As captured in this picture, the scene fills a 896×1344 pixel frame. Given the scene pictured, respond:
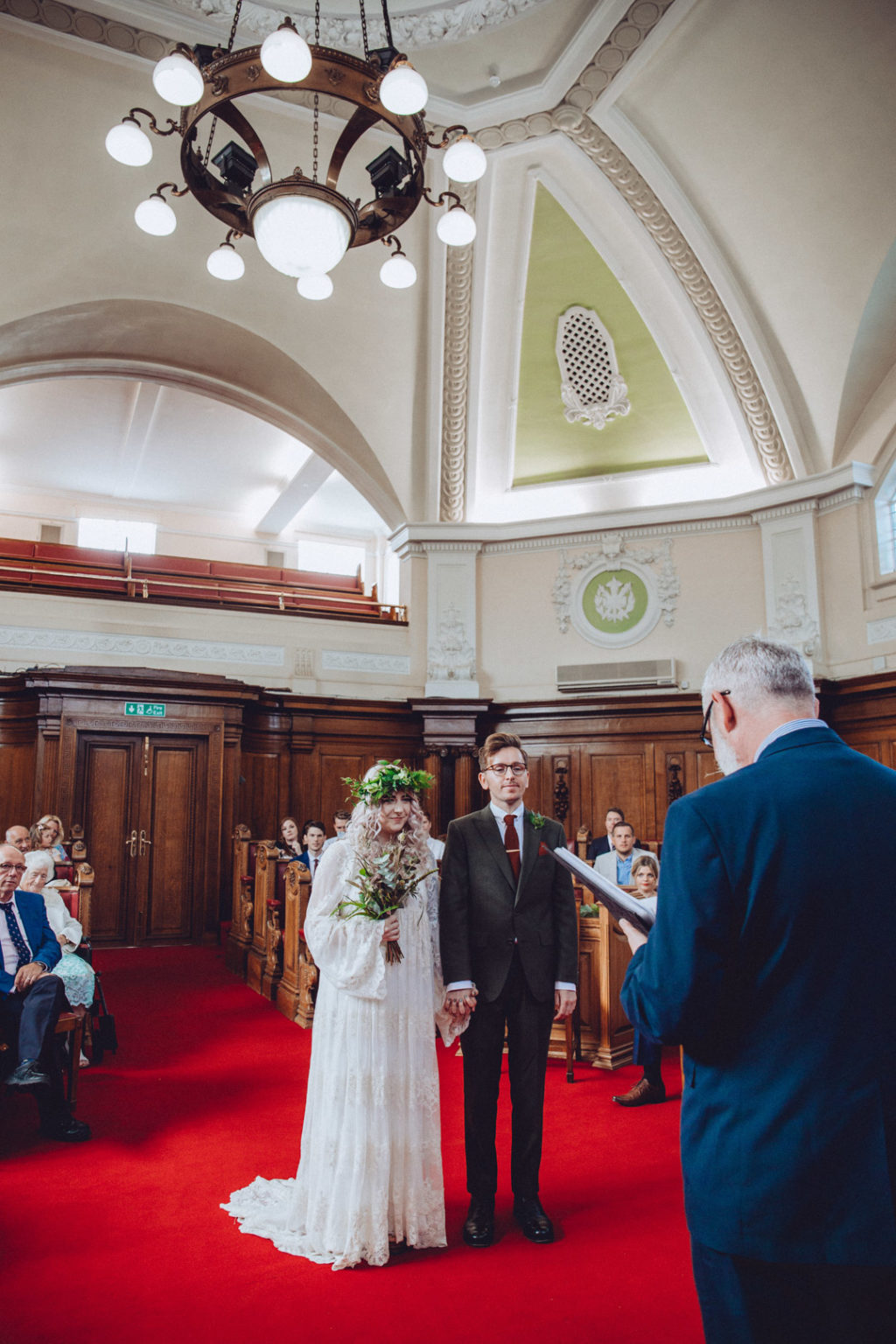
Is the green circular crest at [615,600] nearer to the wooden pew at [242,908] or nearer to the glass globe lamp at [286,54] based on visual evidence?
the wooden pew at [242,908]

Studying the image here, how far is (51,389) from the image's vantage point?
42.7ft

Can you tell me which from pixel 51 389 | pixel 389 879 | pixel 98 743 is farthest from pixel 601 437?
pixel 389 879

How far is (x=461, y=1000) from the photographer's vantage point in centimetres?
314

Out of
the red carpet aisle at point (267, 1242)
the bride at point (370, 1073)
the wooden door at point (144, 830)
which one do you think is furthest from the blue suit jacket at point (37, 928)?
the wooden door at point (144, 830)

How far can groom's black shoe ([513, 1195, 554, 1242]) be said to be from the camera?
3.12 metres

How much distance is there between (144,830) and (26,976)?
5.52m

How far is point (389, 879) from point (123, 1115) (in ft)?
8.35

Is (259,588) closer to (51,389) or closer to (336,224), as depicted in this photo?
(51,389)

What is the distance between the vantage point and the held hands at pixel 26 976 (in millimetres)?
4410

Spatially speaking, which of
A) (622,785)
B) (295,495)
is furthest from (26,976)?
(295,495)

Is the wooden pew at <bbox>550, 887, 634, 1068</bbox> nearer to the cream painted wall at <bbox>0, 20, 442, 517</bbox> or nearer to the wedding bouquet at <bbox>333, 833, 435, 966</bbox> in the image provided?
the wedding bouquet at <bbox>333, 833, 435, 966</bbox>

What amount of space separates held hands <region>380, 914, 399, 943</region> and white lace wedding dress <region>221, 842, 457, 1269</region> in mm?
28

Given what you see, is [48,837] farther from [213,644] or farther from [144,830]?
[213,644]

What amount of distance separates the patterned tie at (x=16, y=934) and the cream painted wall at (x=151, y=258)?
7.42 metres
